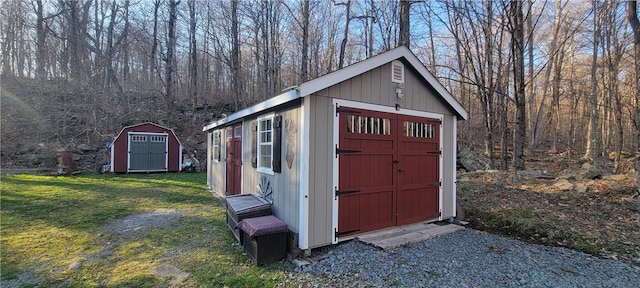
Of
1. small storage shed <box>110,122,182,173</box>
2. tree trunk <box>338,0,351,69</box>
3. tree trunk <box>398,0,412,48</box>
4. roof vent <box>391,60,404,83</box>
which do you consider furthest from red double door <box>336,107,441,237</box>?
small storage shed <box>110,122,182,173</box>

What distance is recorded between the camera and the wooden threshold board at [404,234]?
4.43 meters

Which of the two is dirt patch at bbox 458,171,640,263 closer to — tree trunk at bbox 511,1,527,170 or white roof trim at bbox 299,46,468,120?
tree trunk at bbox 511,1,527,170

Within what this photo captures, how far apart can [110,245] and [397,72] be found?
520 centimetres

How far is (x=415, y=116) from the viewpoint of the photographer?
542 cm

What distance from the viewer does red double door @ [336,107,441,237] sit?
454cm

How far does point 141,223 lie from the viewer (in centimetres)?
566

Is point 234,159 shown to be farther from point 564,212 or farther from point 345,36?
point 345,36

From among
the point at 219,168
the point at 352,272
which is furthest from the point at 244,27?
the point at 352,272

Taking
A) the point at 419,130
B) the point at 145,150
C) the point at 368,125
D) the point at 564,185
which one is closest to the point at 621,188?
the point at 564,185

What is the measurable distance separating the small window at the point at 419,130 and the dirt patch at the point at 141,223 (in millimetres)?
4624

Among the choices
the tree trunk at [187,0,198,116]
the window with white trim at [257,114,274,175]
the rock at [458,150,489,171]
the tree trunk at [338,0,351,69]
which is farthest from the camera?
the tree trunk at [187,0,198,116]

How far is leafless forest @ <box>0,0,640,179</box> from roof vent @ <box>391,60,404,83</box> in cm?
855

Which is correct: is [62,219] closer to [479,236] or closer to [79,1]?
[479,236]

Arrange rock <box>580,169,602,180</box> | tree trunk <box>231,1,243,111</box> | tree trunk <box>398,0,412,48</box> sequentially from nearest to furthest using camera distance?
rock <box>580,169,602,180</box>
tree trunk <box>398,0,412,48</box>
tree trunk <box>231,1,243,111</box>
